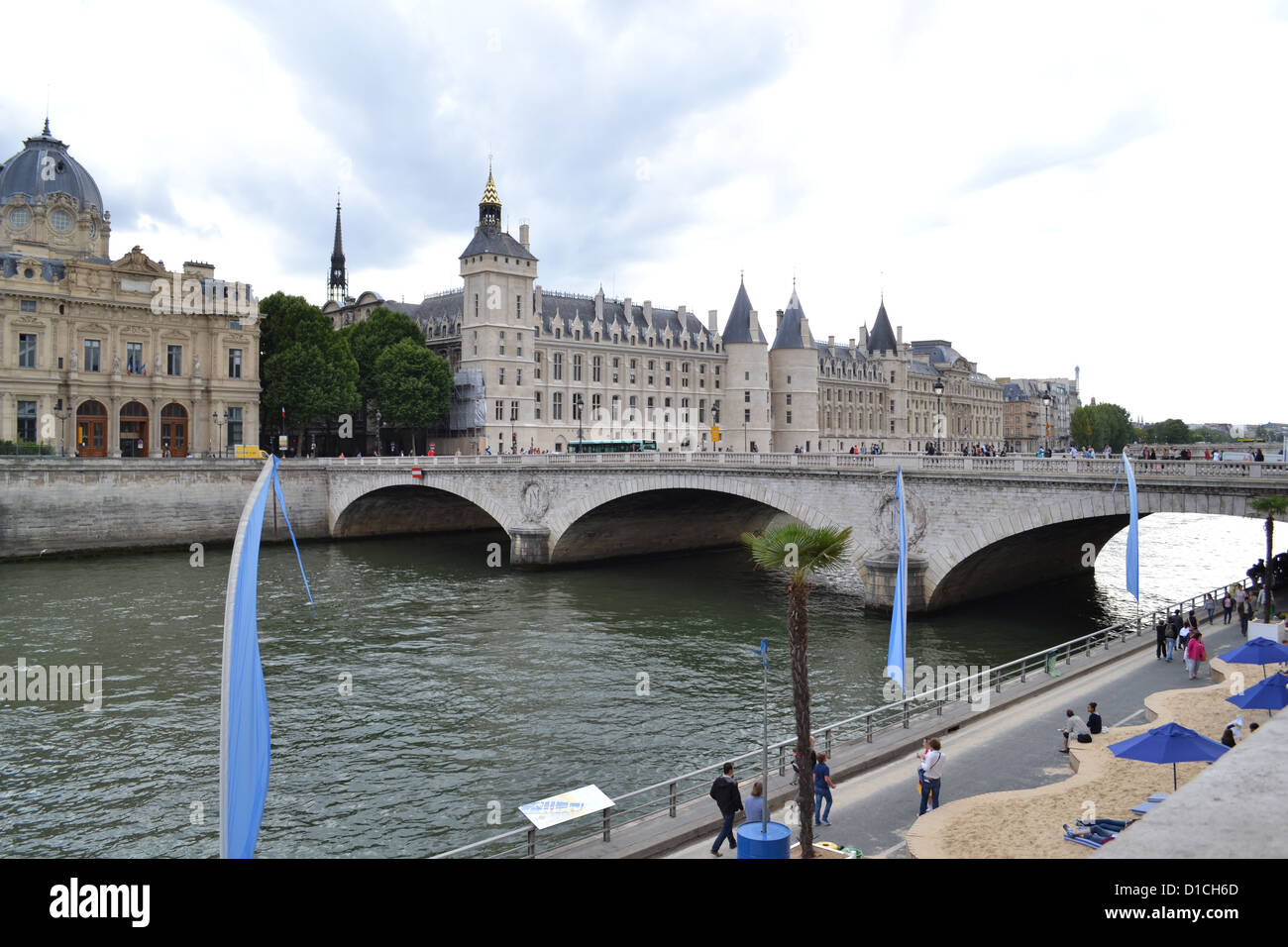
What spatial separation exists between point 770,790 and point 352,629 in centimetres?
2282

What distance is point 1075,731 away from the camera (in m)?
18.5

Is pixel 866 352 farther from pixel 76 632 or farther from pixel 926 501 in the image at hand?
pixel 76 632

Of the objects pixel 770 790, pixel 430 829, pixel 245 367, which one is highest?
pixel 245 367

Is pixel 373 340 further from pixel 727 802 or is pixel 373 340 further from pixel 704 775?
pixel 727 802

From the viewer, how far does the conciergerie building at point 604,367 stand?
8850 cm

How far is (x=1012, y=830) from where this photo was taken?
1403 centimetres

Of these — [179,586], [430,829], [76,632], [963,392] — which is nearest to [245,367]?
[179,586]

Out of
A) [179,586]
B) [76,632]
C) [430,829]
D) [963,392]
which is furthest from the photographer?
[963,392]

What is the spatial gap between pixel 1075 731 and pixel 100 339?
72.1m

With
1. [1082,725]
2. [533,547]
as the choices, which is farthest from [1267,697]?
[533,547]

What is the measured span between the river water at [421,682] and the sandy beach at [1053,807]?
6.85 m

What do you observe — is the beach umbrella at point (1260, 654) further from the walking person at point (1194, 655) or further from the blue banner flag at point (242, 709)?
the blue banner flag at point (242, 709)

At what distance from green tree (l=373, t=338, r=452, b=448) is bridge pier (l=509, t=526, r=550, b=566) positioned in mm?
35116
